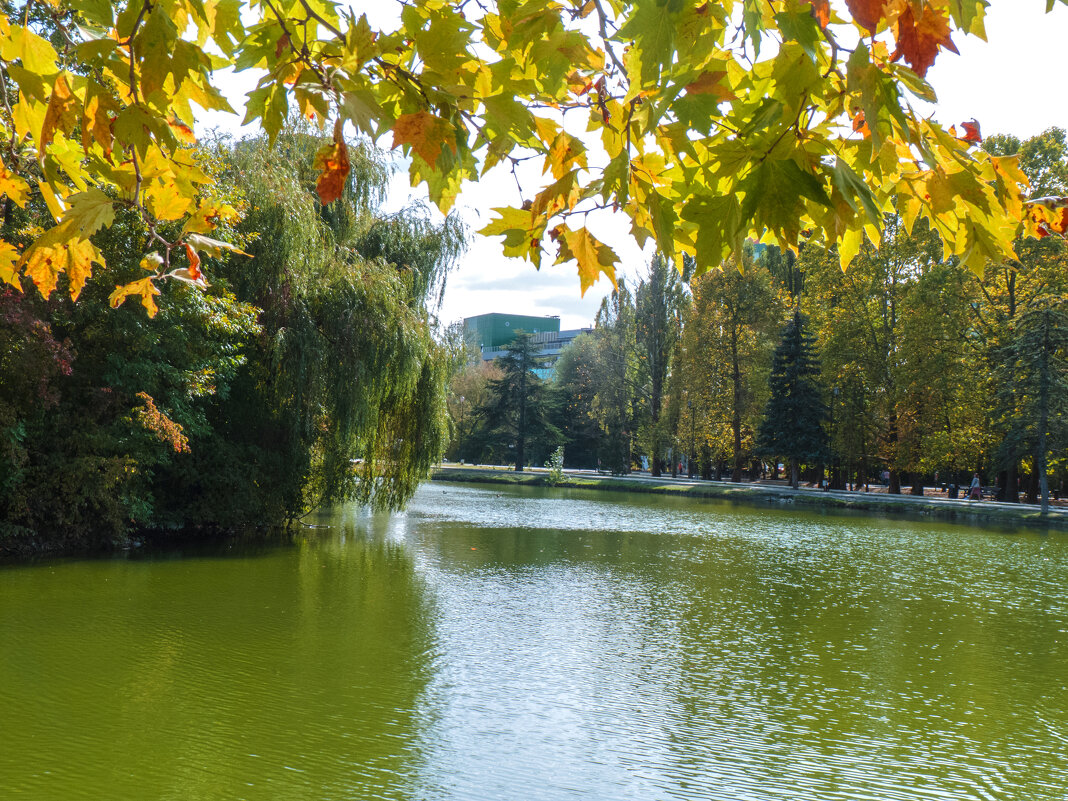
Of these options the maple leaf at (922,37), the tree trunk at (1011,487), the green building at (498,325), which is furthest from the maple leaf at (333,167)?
the green building at (498,325)

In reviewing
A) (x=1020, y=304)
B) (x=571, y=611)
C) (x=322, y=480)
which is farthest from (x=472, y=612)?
(x=1020, y=304)

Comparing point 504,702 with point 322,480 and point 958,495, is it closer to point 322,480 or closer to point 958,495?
point 322,480

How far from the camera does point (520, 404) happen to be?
43688 mm

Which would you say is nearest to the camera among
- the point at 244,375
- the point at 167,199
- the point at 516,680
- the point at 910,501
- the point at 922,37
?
the point at 922,37

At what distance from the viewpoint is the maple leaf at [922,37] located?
1.29 meters

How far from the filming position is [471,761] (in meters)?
4.88

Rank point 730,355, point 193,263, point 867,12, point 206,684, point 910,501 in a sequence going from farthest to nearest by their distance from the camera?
point 730,355 < point 910,501 < point 206,684 < point 193,263 < point 867,12

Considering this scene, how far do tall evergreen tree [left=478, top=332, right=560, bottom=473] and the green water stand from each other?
31235 millimetres

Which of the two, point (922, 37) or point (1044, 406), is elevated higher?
point (1044, 406)

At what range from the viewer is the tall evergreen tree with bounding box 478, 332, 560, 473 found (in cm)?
4350

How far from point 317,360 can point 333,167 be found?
35.4 feet

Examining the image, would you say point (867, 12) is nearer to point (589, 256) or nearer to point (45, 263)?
point (589, 256)

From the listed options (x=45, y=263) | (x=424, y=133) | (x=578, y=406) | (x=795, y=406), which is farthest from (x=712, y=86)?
(x=578, y=406)

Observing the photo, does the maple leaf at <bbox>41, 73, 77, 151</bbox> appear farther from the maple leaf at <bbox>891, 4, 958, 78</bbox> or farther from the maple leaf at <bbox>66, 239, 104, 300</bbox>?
the maple leaf at <bbox>891, 4, 958, 78</bbox>
